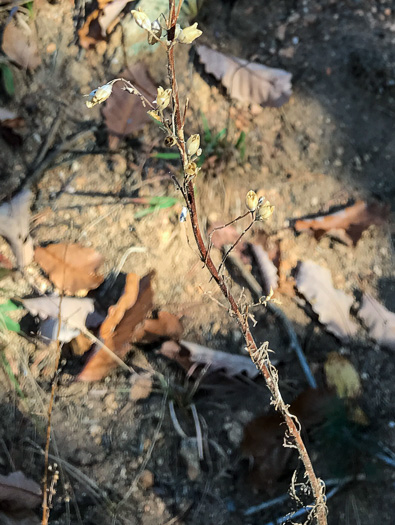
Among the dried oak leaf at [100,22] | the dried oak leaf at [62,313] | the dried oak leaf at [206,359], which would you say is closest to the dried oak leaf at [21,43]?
the dried oak leaf at [100,22]

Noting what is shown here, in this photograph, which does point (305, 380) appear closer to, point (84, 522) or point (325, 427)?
point (325, 427)

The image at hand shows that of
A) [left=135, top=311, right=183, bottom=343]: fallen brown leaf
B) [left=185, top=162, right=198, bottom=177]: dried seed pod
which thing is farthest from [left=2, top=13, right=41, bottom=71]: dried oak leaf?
[left=185, top=162, right=198, bottom=177]: dried seed pod

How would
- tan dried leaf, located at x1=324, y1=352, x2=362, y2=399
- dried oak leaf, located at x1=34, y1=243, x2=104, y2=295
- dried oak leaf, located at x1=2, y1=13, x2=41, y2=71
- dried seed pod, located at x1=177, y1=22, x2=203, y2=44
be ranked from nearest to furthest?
dried seed pod, located at x1=177, y1=22, x2=203, y2=44, tan dried leaf, located at x1=324, y1=352, x2=362, y2=399, dried oak leaf, located at x1=34, y1=243, x2=104, y2=295, dried oak leaf, located at x1=2, y1=13, x2=41, y2=71

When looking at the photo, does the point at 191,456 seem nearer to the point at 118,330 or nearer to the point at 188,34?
the point at 118,330

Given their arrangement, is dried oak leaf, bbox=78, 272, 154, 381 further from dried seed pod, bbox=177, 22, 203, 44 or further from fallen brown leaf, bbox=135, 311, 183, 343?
dried seed pod, bbox=177, 22, 203, 44

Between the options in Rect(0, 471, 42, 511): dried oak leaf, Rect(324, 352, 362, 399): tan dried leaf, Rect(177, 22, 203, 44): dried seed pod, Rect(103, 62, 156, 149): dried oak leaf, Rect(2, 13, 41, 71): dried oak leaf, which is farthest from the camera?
Rect(2, 13, 41, 71): dried oak leaf

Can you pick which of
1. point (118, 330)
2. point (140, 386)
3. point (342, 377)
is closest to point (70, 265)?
point (118, 330)
